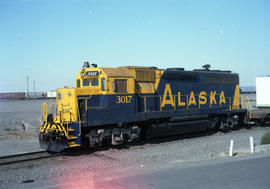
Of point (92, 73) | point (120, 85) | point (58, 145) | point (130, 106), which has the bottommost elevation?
point (58, 145)

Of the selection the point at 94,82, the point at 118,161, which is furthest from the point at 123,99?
the point at 118,161

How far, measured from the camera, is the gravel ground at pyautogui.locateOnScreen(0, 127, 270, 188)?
8.34 metres

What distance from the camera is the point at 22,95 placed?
75.1 metres

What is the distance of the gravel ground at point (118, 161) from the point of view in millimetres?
8336

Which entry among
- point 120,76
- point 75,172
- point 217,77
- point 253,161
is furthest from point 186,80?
point 75,172

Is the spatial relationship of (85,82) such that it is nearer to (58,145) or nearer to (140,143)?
(58,145)

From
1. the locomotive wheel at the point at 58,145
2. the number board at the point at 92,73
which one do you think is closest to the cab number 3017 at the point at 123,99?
the number board at the point at 92,73

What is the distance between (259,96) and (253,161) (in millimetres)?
15037

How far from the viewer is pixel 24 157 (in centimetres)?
1091

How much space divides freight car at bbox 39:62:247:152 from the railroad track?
1.47 ft

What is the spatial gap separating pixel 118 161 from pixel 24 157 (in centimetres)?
355

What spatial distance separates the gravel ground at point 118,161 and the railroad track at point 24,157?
382mm

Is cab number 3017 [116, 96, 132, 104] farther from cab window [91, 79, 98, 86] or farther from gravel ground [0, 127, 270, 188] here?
gravel ground [0, 127, 270, 188]

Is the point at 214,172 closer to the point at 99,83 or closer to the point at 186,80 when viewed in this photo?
the point at 99,83
